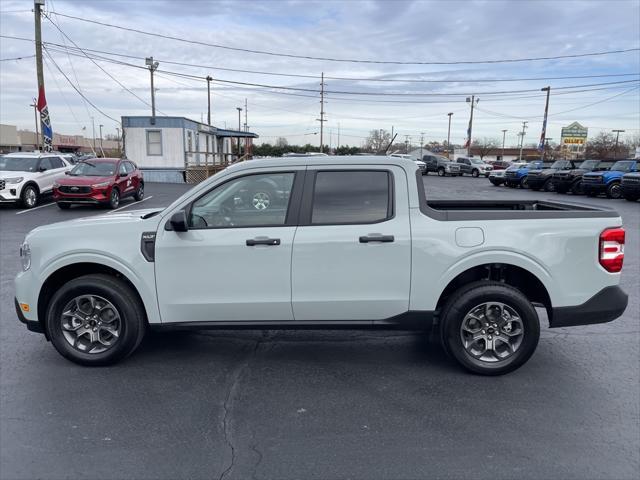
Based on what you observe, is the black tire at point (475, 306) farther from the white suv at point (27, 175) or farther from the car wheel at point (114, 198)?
the white suv at point (27, 175)

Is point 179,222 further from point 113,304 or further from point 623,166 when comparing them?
point 623,166

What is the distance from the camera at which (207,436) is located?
3191 millimetres

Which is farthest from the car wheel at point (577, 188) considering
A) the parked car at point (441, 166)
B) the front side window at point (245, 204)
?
the front side window at point (245, 204)

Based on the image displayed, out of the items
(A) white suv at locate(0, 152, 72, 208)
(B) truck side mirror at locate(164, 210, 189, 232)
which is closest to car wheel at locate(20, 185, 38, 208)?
(A) white suv at locate(0, 152, 72, 208)

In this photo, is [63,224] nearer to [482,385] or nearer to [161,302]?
[161,302]

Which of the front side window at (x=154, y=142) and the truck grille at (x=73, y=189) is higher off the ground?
the front side window at (x=154, y=142)

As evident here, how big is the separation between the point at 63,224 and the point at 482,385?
12.5 ft

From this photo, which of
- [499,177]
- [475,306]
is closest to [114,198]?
[475,306]

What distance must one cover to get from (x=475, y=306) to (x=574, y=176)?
24.7m

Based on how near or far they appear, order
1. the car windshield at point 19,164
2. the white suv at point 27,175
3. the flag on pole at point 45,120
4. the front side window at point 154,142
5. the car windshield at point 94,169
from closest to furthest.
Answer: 1. the white suv at point 27,175
2. the car windshield at point 94,169
3. the car windshield at point 19,164
4. the flag on pole at point 45,120
5. the front side window at point 154,142

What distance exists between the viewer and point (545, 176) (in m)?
27.4

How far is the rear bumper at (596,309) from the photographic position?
4.00 m

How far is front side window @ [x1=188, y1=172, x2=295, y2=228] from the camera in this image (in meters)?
4.04

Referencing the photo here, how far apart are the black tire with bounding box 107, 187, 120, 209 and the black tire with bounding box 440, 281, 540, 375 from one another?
1364 cm
